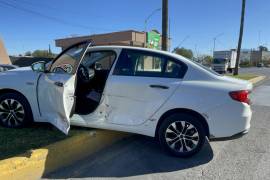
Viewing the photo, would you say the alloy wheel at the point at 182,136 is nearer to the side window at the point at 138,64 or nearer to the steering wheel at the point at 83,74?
the side window at the point at 138,64

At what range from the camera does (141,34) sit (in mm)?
36719

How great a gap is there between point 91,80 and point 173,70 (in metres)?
1.65

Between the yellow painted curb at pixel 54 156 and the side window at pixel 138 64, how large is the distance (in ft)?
3.80

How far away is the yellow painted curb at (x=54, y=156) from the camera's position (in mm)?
3615

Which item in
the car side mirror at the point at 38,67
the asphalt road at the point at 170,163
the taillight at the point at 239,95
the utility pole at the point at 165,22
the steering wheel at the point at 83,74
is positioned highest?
the utility pole at the point at 165,22

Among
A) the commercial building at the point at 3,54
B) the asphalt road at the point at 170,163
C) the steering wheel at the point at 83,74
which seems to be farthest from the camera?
the commercial building at the point at 3,54

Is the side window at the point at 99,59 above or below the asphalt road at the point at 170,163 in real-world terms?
above

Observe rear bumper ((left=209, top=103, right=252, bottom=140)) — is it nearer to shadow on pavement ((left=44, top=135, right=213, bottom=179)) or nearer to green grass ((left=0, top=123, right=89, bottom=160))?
shadow on pavement ((left=44, top=135, right=213, bottom=179))

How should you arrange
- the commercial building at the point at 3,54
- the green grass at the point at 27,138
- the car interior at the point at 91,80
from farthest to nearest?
the commercial building at the point at 3,54, the car interior at the point at 91,80, the green grass at the point at 27,138

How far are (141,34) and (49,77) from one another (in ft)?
107

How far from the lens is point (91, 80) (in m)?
5.46

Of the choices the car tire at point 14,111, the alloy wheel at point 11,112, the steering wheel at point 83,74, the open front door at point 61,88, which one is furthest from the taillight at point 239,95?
the alloy wheel at point 11,112

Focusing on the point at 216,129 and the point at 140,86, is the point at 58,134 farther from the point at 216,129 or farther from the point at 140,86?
the point at 216,129

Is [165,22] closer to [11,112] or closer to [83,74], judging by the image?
[83,74]
